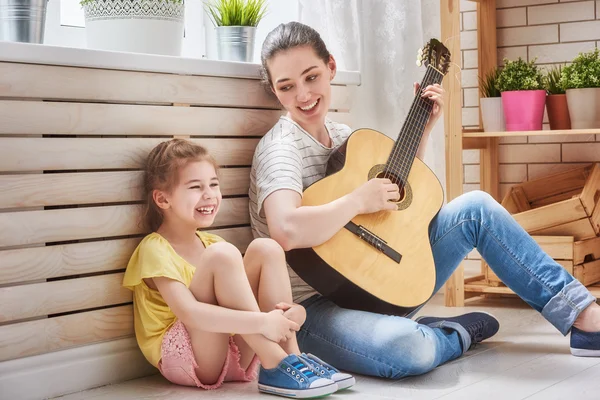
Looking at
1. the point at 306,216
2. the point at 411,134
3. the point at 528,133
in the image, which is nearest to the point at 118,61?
the point at 306,216

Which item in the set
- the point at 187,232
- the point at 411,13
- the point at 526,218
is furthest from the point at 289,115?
the point at 526,218

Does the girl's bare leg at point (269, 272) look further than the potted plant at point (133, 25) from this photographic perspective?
No

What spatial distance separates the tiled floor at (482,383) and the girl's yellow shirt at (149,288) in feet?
0.34

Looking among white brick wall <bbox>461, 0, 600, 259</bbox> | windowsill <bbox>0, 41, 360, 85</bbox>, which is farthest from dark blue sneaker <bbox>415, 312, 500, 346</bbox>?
white brick wall <bbox>461, 0, 600, 259</bbox>

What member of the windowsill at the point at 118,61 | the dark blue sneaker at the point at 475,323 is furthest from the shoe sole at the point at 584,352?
the windowsill at the point at 118,61

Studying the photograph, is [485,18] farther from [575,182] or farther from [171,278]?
[171,278]

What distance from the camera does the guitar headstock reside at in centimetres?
257

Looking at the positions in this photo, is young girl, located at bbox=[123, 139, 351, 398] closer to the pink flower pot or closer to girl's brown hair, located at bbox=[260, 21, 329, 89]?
girl's brown hair, located at bbox=[260, 21, 329, 89]

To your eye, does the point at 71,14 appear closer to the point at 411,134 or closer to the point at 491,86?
the point at 411,134

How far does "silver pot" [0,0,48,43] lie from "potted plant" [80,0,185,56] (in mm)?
242

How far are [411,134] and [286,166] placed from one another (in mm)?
404

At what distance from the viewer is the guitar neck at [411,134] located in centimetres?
238

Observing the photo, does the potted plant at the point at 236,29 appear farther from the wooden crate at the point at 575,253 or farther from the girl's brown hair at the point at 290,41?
the wooden crate at the point at 575,253

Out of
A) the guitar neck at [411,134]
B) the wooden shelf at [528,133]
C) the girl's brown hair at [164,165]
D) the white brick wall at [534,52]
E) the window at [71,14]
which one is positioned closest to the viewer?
the girl's brown hair at [164,165]
